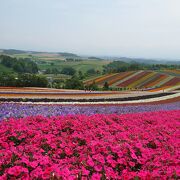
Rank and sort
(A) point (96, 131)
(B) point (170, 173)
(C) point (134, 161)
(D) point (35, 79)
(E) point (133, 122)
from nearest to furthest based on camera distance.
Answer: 1. (B) point (170, 173)
2. (C) point (134, 161)
3. (A) point (96, 131)
4. (E) point (133, 122)
5. (D) point (35, 79)

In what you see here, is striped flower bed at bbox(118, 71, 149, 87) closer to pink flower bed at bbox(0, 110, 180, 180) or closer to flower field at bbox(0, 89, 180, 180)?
flower field at bbox(0, 89, 180, 180)

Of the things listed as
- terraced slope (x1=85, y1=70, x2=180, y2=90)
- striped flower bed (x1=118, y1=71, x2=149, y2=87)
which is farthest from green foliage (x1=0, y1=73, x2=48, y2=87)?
striped flower bed (x1=118, y1=71, x2=149, y2=87)

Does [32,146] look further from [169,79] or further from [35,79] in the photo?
[169,79]

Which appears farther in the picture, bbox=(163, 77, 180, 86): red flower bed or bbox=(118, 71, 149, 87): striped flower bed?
bbox=(118, 71, 149, 87): striped flower bed

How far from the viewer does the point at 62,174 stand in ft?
15.3

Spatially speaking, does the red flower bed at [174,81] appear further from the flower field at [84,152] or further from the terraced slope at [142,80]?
the flower field at [84,152]

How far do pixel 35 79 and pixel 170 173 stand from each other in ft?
186

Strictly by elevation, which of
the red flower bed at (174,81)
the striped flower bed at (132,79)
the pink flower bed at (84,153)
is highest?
the pink flower bed at (84,153)

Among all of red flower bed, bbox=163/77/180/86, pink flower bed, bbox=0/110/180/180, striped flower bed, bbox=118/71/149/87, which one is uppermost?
pink flower bed, bbox=0/110/180/180

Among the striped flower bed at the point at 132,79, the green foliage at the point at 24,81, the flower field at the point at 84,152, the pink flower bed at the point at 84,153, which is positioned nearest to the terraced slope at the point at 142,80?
the striped flower bed at the point at 132,79

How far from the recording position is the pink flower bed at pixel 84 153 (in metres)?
4.99

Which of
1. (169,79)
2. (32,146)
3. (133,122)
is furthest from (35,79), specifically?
(32,146)

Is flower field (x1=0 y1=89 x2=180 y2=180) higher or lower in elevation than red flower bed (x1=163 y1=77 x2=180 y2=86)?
higher

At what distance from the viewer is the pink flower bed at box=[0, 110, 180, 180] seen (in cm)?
499
